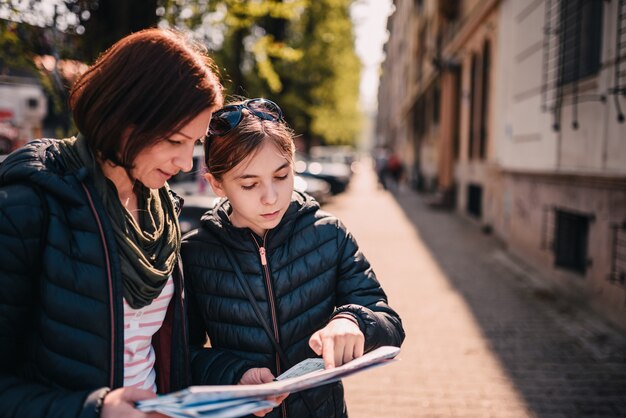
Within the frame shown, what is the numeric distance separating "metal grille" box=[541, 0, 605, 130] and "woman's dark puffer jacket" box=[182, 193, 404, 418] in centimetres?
513

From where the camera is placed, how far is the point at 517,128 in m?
9.47

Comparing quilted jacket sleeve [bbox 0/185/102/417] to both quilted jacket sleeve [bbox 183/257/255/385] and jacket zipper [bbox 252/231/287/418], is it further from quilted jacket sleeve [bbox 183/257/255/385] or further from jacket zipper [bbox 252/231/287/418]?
jacket zipper [bbox 252/231/287/418]

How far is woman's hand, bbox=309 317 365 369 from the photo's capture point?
1401 millimetres

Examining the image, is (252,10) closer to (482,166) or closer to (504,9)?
(504,9)

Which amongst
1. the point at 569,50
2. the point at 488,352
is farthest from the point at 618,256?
the point at 569,50

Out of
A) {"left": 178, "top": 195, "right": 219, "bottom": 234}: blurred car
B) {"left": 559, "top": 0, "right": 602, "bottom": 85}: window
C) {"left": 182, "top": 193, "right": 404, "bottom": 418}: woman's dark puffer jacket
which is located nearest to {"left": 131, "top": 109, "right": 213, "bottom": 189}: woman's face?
{"left": 182, "top": 193, "right": 404, "bottom": 418}: woman's dark puffer jacket

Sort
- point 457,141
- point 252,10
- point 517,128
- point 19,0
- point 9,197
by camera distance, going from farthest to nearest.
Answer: point 457,141 < point 517,128 < point 252,10 < point 19,0 < point 9,197

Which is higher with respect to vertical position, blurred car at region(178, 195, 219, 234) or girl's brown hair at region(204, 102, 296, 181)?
girl's brown hair at region(204, 102, 296, 181)

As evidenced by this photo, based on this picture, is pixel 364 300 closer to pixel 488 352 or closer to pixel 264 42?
pixel 488 352

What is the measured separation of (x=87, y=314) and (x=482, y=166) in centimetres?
1244

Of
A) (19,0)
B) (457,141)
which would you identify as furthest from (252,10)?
(457,141)

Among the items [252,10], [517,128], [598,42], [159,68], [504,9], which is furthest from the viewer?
[504,9]

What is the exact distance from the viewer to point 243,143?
5.35 feet

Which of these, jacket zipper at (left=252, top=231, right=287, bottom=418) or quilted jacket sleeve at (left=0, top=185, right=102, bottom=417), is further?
jacket zipper at (left=252, top=231, right=287, bottom=418)
